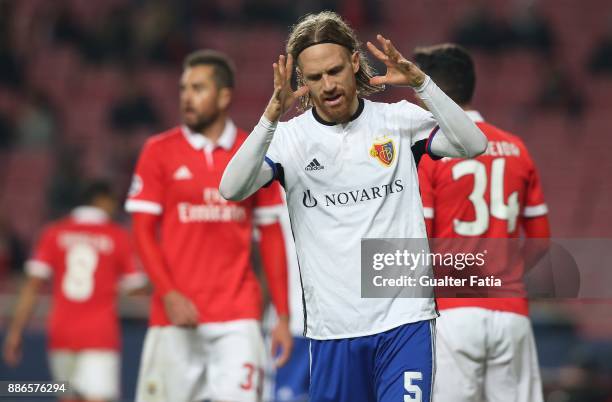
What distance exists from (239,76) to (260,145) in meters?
14.1

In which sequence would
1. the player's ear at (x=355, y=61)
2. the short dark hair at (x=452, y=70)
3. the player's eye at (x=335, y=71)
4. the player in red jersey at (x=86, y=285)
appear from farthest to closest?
the player in red jersey at (x=86, y=285) < the short dark hair at (x=452, y=70) < the player's ear at (x=355, y=61) < the player's eye at (x=335, y=71)

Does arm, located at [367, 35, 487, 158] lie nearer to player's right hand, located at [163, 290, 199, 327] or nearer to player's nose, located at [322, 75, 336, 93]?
player's nose, located at [322, 75, 336, 93]

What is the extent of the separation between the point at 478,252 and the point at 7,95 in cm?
1335

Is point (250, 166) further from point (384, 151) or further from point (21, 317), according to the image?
point (21, 317)

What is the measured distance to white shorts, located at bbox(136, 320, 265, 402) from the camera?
21.2 ft

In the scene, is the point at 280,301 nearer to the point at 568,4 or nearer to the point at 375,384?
the point at 375,384

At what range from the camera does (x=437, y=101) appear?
475cm

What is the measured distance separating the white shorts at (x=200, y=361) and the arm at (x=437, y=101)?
214 cm

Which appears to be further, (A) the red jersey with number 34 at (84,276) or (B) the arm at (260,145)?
(A) the red jersey with number 34 at (84,276)

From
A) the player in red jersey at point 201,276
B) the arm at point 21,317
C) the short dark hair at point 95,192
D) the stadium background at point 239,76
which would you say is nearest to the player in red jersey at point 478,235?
the player in red jersey at point 201,276

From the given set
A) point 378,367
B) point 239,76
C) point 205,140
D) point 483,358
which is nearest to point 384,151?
point 378,367

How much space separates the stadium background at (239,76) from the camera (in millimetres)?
16359

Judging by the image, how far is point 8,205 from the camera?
53.9 feet

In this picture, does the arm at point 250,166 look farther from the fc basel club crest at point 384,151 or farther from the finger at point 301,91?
the fc basel club crest at point 384,151
